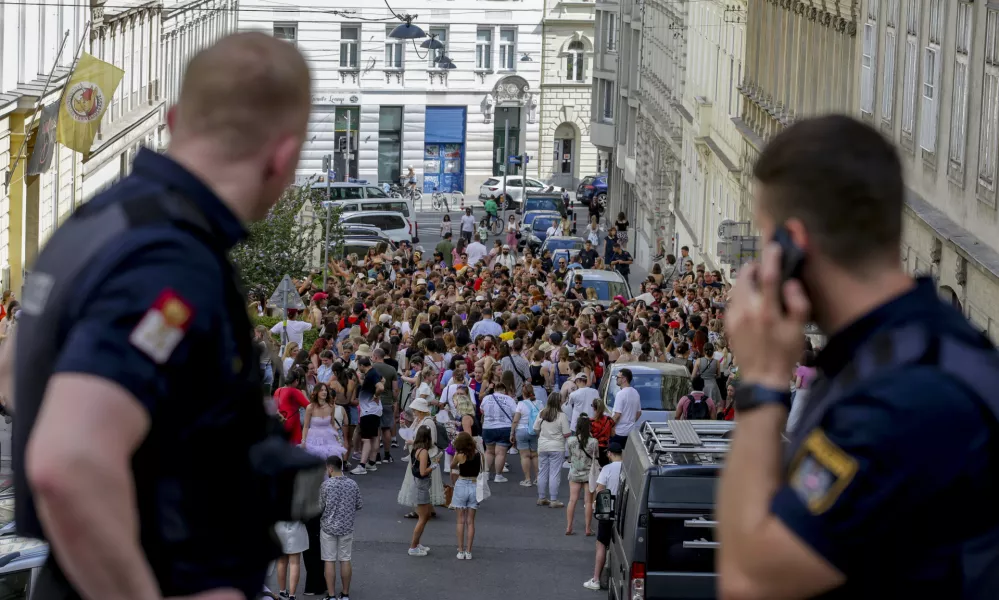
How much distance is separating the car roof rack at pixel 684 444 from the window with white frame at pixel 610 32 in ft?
198

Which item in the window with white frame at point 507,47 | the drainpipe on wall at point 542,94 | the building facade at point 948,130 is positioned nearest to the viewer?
the building facade at point 948,130

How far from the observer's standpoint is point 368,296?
3209cm

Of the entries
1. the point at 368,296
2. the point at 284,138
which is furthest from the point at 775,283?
the point at 368,296

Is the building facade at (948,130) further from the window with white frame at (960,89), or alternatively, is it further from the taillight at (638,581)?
the taillight at (638,581)

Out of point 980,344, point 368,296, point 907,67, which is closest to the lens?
point 980,344

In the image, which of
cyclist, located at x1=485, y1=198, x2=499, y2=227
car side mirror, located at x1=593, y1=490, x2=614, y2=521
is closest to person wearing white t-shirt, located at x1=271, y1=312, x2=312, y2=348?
car side mirror, located at x1=593, y1=490, x2=614, y2=521

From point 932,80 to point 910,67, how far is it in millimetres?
1724

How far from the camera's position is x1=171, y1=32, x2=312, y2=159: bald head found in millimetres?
2783

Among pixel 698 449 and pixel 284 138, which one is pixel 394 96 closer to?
pixel 698 449

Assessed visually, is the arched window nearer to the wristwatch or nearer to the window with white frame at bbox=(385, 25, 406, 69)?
the window with white frame at bbox=(385, 25, 406, 69)

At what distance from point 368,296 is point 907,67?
11091 millimetres

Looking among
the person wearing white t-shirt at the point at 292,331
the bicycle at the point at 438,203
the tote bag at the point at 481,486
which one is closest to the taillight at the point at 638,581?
the tote bag at the point at 481,486

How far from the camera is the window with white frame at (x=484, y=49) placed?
8088 cm

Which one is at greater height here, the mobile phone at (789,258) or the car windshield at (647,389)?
the mobile phone at (789,258)
